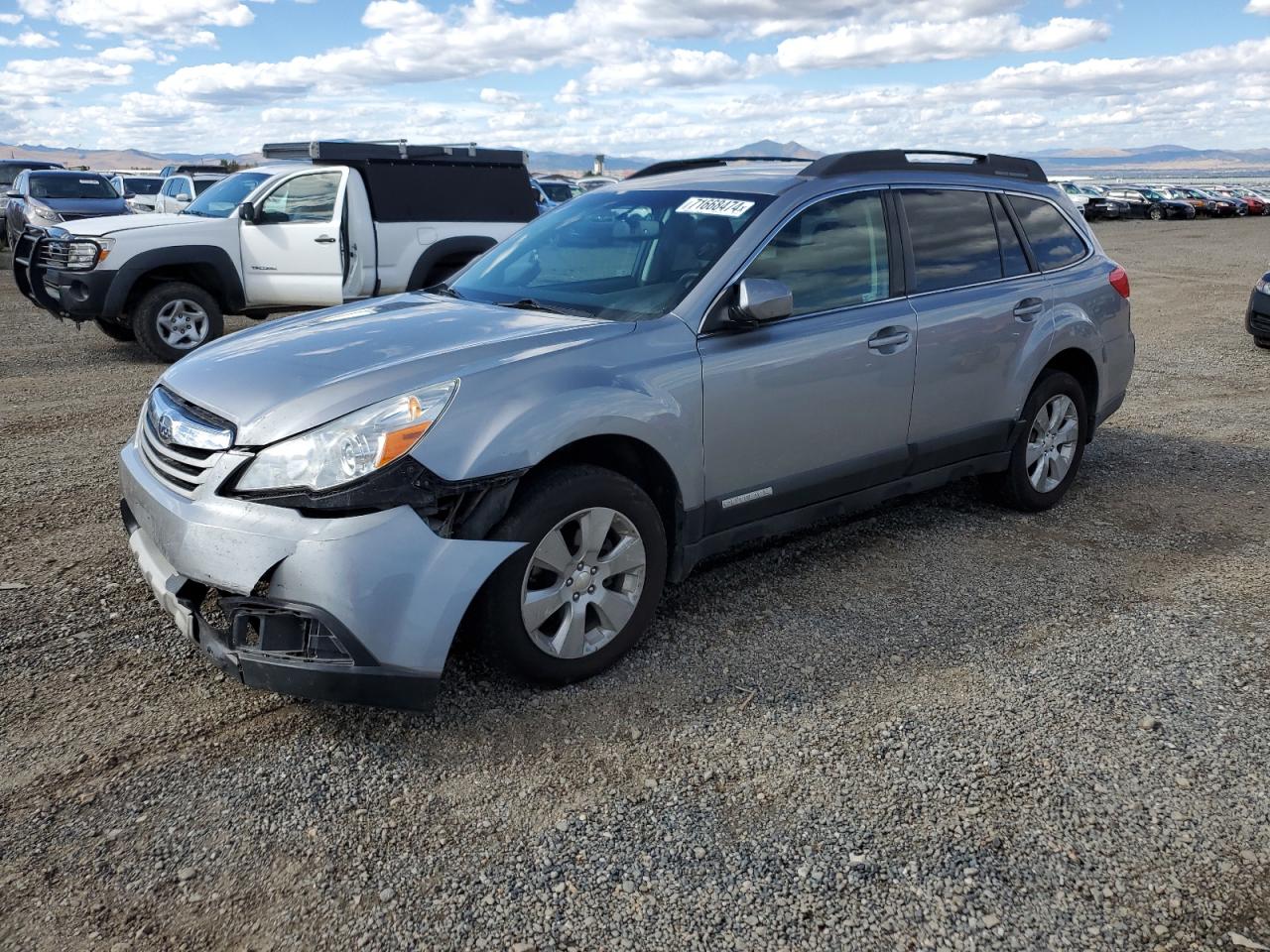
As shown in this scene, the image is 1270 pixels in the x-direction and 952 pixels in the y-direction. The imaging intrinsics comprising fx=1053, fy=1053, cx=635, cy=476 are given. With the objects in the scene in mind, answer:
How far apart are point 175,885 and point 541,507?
1.40m

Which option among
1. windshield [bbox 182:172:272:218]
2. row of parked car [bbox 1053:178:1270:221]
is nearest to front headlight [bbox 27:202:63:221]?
windshield [bbox 182:172:272:218]

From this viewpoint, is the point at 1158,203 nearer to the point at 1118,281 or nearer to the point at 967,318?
the point at 1118,281

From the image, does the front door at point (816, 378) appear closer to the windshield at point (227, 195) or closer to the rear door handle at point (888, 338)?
the rear door handle at point (888, 338)

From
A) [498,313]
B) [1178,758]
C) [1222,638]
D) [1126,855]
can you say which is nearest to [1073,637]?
[1222,638]

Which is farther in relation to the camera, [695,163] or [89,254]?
[89,254]

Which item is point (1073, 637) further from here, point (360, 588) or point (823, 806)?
point (360, 588)

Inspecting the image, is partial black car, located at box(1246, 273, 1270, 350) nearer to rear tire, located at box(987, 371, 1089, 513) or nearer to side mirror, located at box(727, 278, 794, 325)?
rear tire, located at box(987, 371, 1089, 513)

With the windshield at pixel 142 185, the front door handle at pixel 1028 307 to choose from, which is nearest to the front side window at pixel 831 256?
the front door handle at pixel 1028 307

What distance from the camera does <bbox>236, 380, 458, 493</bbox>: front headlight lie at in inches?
118

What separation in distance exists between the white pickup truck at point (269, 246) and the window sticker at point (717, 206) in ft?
21.1

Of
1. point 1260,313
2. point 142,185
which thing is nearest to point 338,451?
point 1260,313

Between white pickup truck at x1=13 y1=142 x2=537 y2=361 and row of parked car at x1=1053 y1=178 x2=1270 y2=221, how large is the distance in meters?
36.7

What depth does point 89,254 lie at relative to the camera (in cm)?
948

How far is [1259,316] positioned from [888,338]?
27.7 ft
